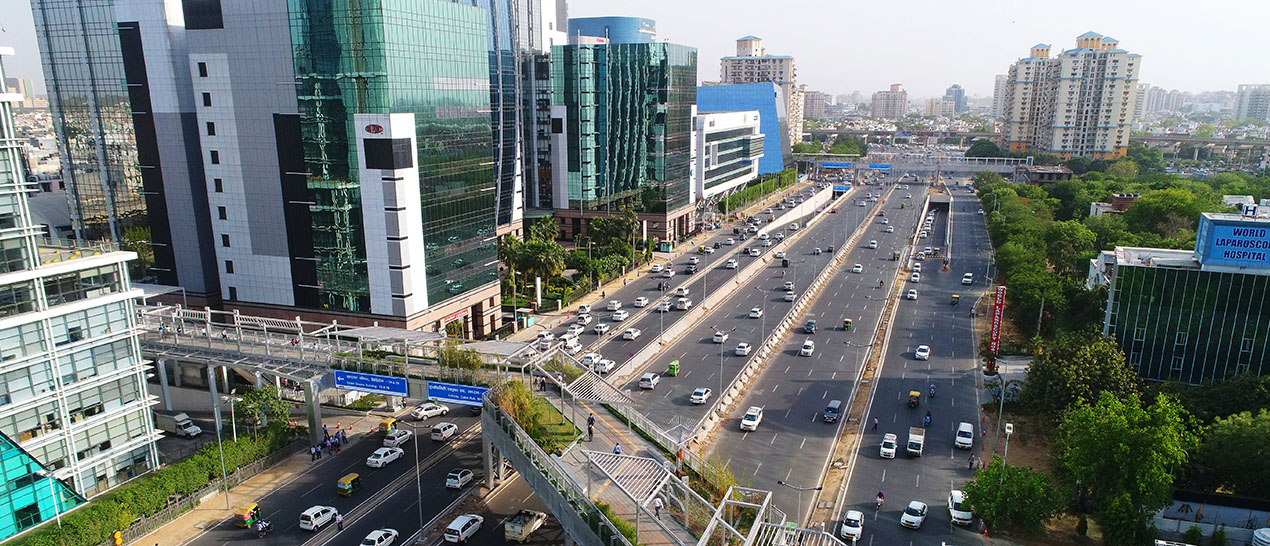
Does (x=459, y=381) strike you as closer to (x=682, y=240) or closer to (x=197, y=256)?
(x=197, y=256)

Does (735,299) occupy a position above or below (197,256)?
below

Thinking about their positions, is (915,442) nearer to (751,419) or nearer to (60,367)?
(751,419)

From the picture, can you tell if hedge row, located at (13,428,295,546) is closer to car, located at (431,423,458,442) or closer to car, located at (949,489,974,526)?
car, located at (431,423,458,442)

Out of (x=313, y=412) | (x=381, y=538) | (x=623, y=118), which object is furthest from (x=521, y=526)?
(x=623, y=118)

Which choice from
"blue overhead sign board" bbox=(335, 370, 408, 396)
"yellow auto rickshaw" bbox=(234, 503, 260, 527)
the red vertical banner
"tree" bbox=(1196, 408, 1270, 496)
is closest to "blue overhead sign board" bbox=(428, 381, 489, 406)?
"blue overhead sign board" bbox=(335, 370, 408, 396)

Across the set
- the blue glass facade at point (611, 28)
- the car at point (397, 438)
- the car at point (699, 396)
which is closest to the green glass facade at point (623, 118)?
the blue glass facade at point (611, 28)

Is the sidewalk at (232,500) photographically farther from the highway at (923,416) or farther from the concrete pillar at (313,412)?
the highway at (923,416)

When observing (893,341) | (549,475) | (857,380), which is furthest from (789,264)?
(549,475)
